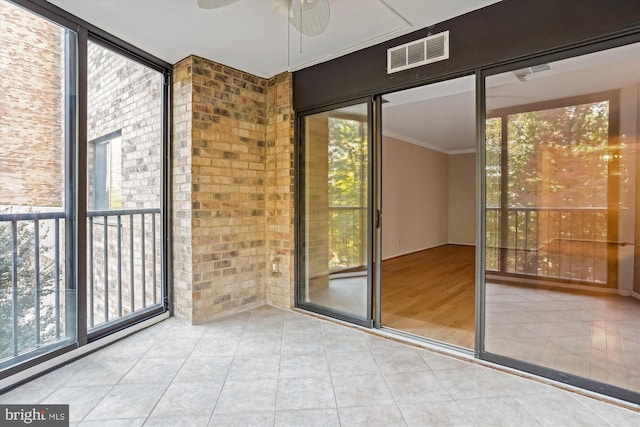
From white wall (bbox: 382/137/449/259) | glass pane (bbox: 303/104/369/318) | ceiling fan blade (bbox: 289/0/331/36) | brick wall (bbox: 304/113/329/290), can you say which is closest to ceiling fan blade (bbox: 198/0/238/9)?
ceiling fan blade (bbox: 289/0/331/36)

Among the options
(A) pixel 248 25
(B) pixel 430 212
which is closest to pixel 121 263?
(A) pixel 248 25

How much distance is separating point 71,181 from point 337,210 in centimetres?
219

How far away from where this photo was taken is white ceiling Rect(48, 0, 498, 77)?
2318mm

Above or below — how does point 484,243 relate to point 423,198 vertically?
below

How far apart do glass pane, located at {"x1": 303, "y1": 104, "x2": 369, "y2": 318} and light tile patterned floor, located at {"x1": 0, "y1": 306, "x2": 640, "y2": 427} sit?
61 centimetres

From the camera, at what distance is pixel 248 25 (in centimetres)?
259

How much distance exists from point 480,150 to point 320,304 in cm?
208

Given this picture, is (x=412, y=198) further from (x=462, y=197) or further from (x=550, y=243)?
(x=550, y=243)

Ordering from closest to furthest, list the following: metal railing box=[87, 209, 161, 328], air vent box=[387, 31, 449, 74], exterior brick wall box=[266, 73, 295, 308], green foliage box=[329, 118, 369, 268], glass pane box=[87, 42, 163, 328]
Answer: air vent box=[387, 31, 449, 74], glass pane box=[87, 42, 163, 328], metal railing box=[87, 209, 161, 328], green foliage box=[329, 118, 369, 268], exterior brick wall box=[266, 73, 295, 308]

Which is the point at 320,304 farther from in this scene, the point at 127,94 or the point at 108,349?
the point at 127,94

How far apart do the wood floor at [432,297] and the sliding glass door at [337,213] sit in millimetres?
504

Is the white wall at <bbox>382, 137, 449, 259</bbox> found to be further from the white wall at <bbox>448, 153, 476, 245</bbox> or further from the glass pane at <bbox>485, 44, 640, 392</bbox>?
the glass pane at <bbox>485, 44, 640, 392</bbox>

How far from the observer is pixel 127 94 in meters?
3.18

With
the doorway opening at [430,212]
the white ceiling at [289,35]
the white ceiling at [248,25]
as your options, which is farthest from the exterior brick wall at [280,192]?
the doorway opening at [430,212]
